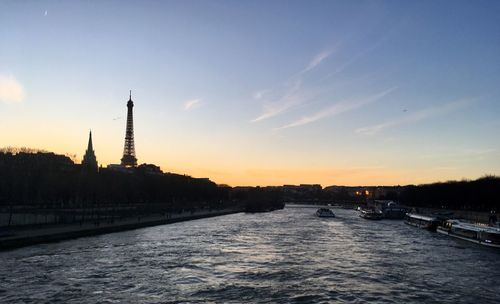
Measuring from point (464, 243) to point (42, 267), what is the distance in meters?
38.7

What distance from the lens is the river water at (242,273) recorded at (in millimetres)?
20438

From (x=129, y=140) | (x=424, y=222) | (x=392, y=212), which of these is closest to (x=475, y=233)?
(x=424, y=222)

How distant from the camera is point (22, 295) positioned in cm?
1945

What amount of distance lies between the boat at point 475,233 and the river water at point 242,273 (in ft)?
10.3

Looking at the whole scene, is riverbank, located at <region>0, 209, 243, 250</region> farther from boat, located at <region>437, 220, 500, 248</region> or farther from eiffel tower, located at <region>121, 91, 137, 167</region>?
eiffel tower, located at <region>121, 91, 137, 167</region>

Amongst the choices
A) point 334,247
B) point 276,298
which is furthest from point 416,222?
point 276,298

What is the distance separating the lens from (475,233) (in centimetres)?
4819

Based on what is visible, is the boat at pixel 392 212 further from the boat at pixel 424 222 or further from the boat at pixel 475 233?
the boat at pixel 475 233

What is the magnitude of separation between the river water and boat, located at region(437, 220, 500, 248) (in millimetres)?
3126

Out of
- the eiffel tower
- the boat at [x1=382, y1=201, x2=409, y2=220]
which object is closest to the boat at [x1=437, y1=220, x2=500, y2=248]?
the boat at [x1=382, y1=201, x2=409, y2=220]

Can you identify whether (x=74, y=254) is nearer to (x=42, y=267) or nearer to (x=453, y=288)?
(x=42, y=267)

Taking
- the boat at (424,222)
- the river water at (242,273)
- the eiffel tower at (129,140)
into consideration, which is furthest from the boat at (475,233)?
the eiffel tower at (129,140)

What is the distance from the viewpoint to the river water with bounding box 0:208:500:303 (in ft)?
67.1

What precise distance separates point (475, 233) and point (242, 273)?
31.5m
